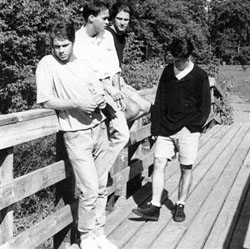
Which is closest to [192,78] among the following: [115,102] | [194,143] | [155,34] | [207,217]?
[194,143]

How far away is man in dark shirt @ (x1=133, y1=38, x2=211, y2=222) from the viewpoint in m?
4.10

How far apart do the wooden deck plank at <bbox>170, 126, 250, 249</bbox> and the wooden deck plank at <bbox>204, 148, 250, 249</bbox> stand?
0.04 meters

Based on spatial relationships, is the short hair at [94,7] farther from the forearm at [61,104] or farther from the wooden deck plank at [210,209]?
the wooden deck plank at [210,209]

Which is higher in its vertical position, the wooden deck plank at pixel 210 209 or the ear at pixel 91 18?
the ear at pixel 91 18

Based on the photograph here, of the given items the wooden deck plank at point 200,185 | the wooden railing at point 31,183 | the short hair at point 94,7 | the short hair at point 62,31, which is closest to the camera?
the wooden railing at point 31,183

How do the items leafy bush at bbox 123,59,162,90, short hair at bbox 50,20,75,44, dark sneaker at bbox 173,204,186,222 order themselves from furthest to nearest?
leafy bush at bbox 123,59,162,90 < dark sneaker at bbox 173,204,186,222 < short hair at bbox 50,20,75,44

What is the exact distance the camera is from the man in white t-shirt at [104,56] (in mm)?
3406

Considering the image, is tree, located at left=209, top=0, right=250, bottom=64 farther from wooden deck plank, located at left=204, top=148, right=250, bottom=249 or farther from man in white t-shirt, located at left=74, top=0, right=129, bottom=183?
man in white t-shirt, located at left=74, top=0, right=129, bottom=183

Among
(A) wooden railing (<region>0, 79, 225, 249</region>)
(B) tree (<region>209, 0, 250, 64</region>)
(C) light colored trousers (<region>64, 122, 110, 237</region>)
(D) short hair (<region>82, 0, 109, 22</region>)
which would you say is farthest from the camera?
(B) tree (<region>209, 0, 250, 64</region>)

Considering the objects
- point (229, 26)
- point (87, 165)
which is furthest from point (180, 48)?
point (229, 26)

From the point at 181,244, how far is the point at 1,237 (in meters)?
1.35

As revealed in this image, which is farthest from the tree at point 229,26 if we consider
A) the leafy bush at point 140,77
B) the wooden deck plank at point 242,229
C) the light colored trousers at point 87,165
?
the light colored trousers at point 87,165

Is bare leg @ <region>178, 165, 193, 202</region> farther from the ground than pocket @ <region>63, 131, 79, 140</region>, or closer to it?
closer to it

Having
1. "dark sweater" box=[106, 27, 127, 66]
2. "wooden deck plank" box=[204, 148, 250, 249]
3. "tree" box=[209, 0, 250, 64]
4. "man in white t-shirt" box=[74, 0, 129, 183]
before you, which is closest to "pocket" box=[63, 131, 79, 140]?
"man in white t-shirt" box=[74, 0, 129, 183]
